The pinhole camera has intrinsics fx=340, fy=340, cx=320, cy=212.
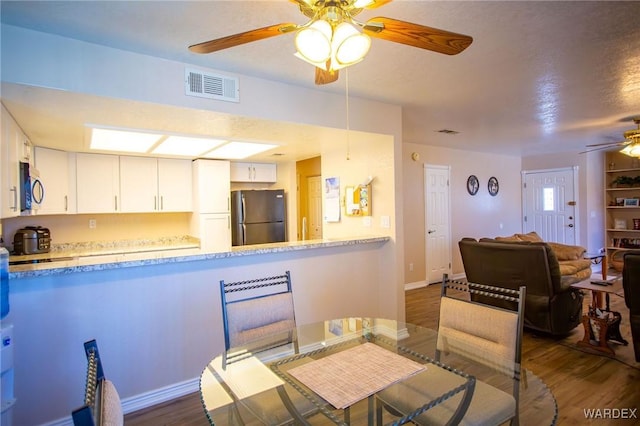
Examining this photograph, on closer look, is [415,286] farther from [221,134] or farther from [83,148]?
[83,148]

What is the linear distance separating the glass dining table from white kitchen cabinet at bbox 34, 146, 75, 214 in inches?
122

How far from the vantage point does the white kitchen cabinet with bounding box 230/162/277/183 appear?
16.6ft

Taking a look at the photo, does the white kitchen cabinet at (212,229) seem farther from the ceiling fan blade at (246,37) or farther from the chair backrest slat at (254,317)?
the ceiling fan blade at (246,37)

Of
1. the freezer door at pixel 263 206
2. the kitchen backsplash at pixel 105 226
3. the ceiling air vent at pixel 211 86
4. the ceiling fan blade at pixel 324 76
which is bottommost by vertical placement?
the kitchen backsplash at pixel 105 226

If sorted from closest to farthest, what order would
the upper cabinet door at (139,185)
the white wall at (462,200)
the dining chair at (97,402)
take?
the dining chair at (97,402) → the upper cabinet door at (139,185) → the white wall at (462,200)

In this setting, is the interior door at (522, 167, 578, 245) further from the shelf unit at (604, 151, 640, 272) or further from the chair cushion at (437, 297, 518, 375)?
the chair cushion at (437, 297, 518, 375)

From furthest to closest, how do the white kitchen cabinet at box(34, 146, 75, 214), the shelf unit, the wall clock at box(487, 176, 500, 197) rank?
the wall clock at box(487, 176, 500, 197) < the shelf unit < the white kitchen cabinet at box(34, 146, 75, 214)

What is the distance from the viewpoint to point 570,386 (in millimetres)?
2562

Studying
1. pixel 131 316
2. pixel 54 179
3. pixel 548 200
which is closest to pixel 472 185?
pixel 548 200

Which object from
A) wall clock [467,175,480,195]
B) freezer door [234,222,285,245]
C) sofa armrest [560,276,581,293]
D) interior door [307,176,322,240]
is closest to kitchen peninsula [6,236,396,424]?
freezer door [234,222,285,245]

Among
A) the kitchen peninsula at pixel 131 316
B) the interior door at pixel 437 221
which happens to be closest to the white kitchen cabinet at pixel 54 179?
the kitchen peninsula at pixel 131 316

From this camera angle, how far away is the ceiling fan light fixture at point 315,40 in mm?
1331

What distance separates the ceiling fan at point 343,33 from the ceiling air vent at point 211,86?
3.31ft

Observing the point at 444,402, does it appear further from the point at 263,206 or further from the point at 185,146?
the point at 263,206
